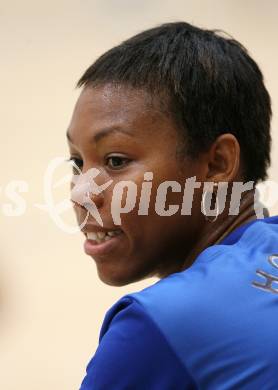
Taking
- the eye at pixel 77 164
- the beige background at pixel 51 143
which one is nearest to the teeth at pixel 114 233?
the eye at pixel 77 164

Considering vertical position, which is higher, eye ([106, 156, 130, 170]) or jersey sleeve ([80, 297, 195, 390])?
eye ([106, 156, 130, 170])

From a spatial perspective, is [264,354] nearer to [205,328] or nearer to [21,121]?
[205,328]

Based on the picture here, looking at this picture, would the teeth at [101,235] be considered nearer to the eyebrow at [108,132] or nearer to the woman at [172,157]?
the woman at [172,157]

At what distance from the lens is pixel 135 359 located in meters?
0.62

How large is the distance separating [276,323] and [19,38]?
135 centimetres

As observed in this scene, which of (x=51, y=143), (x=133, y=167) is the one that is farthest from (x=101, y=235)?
(x=51, y=143)

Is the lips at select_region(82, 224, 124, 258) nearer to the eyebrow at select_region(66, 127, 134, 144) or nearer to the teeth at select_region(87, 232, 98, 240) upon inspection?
the teeth at select_region(87, 232, 98, 240)

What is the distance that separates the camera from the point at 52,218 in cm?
170

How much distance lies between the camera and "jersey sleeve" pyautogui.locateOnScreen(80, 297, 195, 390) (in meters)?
0.61

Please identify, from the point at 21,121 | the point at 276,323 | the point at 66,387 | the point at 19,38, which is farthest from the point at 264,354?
the point at 19,38

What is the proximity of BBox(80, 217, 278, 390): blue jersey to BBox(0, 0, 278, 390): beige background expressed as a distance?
38.2 inches

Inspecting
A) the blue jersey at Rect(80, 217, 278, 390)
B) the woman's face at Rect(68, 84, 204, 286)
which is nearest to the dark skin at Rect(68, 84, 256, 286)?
the woman's face at Rect(68, 84, 204, 286)

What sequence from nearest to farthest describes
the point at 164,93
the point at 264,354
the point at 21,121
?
1. the point at 264,354
2. the point at 164,93
3. the point at 21,121

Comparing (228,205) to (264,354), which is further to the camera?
(228,205)
